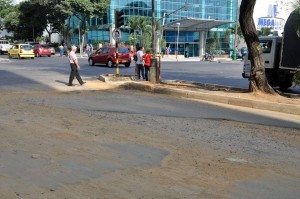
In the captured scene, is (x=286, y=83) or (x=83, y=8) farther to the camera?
(x=83, y=8)

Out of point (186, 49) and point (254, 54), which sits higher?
point (254, 54)

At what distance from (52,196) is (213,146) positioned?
3441 mm

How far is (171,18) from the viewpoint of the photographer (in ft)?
225

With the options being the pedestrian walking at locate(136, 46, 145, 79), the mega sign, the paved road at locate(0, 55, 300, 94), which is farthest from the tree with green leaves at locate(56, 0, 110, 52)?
the pedestrian walking at locate(136, 46, 145, 79)

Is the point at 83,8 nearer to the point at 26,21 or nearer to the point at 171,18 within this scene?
the point at 26,21

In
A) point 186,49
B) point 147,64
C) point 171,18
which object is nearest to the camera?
point 147,64

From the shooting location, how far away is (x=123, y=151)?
680 cm

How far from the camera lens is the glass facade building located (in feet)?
217

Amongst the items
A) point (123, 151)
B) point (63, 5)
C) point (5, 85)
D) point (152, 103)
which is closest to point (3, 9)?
point (63, 5)

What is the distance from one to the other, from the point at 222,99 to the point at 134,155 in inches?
290

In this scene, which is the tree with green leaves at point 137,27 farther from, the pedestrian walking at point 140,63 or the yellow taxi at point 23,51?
the pedestrian walking at point 140,63

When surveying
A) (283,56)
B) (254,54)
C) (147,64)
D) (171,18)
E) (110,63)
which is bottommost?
(110,63)

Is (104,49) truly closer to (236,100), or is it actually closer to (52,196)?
(236,100)

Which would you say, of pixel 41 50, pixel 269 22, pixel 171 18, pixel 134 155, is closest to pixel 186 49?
pixel 171 18
